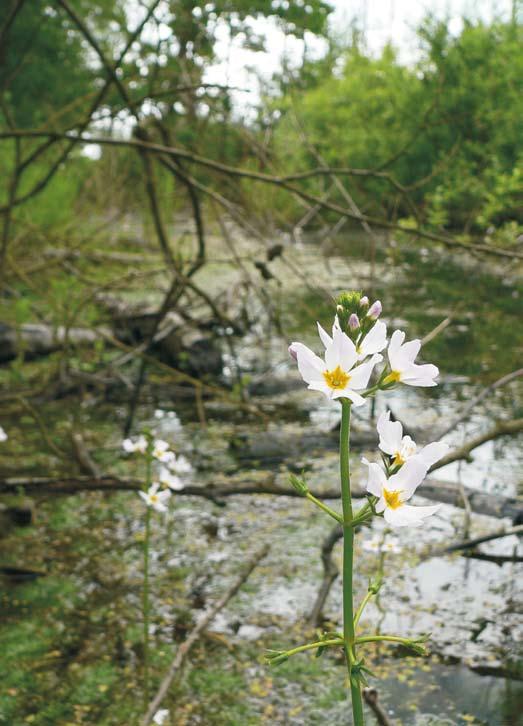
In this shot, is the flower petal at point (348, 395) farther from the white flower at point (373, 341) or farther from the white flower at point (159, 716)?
the white flower at point (159, 716)

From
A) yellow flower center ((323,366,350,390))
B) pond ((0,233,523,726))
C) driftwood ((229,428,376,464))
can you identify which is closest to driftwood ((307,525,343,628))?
pond ((0,233,523,726))

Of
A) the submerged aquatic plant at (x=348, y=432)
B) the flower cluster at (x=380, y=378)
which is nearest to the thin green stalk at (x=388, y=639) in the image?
the submerged aquatic plant at (x=348, y=432)

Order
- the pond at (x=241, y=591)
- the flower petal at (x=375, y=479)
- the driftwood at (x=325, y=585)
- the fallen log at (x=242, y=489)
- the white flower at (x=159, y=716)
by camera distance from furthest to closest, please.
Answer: the fallen log at (x=242, y=489) < the driftwood at (x=325, y=585) < the pond at (x=241, y=591) < the white flower at (x=159, y=716) < the flower petal at (x=375, y=479)

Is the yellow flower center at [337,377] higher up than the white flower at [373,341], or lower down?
lower down

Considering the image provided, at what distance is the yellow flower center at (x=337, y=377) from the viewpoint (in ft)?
2.41

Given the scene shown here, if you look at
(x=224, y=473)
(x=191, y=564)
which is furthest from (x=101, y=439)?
(x=191, y=564)

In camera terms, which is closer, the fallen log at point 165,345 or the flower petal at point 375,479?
the flower petal at point 375,479

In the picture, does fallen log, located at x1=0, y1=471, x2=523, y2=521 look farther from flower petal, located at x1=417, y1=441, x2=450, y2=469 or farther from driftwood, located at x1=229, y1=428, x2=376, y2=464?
flower petal, located at x1=417, y1=441, x2=450, y2=469

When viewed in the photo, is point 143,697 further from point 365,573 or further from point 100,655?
point 365,573

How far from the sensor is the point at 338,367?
739mm

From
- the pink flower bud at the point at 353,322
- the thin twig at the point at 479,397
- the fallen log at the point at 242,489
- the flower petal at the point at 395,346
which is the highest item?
the thin twig at the point at 479,397

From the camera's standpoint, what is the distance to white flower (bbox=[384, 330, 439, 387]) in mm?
764

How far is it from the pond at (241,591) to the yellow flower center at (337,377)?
44.9 inches

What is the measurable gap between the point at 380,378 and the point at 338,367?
0.06 metres
